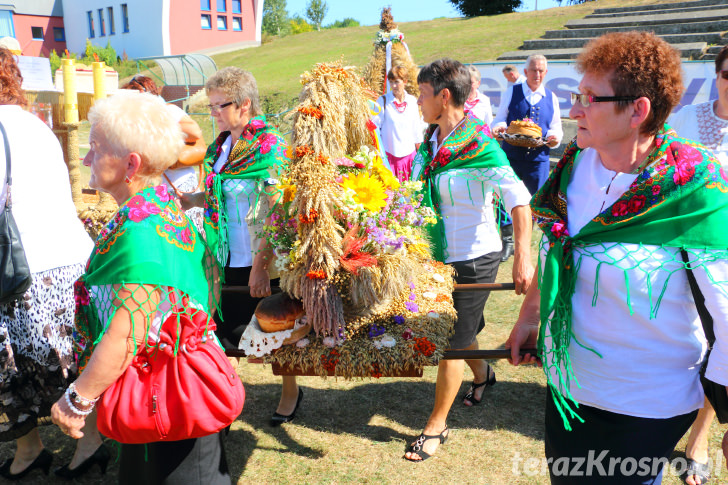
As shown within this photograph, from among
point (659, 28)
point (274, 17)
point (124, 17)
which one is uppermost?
point (274, 17)

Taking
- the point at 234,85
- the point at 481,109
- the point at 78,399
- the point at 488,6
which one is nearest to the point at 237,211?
the point at 234,85

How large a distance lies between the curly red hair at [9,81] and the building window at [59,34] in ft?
178

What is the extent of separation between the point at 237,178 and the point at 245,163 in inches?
3.9

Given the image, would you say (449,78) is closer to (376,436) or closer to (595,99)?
(595,99)

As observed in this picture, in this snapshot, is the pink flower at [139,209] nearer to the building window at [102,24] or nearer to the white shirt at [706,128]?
the white shirt at [706,128]

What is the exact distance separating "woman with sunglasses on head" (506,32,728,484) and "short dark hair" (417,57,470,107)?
4.40ft

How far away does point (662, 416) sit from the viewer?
168cm

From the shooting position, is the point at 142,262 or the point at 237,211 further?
the point at 237,211

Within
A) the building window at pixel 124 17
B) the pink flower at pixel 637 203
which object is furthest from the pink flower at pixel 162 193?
the building window at pixel 124 17

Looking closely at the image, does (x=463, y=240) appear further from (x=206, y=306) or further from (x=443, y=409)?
(x=206, y=306)

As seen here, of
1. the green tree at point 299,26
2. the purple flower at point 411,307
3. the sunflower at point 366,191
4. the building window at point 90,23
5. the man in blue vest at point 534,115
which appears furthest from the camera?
the green tree at point 299,26

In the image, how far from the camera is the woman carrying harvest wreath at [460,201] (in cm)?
Answer: 304

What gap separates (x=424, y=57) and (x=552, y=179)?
22988mm

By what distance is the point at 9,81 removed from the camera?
8.55 ft
